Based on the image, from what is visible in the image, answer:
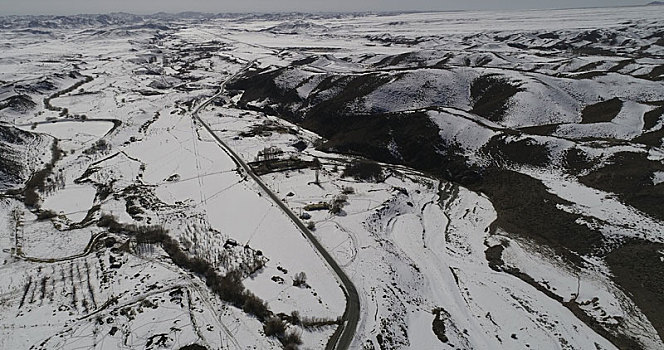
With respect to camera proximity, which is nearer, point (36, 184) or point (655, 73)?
point (36, 184)

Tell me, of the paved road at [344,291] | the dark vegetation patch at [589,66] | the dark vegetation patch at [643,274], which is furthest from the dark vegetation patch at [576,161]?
the dark vegetation patch at [589,66]

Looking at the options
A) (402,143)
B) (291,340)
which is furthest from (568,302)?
(402,143)

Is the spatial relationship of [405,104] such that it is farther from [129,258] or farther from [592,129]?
[129,258]

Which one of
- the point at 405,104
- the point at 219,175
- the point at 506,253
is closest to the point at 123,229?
the point at 219,175

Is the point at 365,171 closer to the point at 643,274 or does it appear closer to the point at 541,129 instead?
the point at 541,129

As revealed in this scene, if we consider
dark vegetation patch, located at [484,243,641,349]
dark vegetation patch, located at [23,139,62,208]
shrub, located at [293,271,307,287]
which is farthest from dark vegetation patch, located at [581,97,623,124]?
dark vegetation patch, located at [23,139,62,208]

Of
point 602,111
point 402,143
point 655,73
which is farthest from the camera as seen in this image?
point 655,73

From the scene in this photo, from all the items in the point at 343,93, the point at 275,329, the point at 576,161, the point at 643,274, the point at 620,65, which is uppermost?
the point at 620,65
